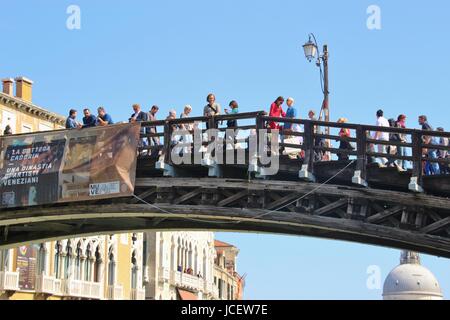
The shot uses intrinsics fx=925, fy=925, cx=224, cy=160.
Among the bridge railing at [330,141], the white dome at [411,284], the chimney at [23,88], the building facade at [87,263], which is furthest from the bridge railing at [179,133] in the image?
the white dome at [411,284]

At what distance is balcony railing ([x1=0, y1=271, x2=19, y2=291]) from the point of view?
Answer: 4844 cm

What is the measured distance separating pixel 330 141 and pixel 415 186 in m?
3.84

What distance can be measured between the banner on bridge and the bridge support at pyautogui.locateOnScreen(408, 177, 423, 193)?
798cm

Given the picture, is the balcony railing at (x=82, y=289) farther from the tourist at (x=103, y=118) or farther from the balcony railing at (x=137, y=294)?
the tourist at (x=103, y=118)

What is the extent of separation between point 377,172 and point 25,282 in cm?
3269

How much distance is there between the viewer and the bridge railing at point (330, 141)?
2098 cm

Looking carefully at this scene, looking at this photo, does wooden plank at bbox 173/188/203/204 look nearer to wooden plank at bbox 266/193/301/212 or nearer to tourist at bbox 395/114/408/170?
wooden plank at bbox 266/193/301/212

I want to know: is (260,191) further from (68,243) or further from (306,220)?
(68,243)

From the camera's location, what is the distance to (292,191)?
75.2ft

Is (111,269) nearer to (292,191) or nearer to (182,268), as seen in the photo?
(182,268)

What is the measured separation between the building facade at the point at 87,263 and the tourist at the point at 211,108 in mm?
26970

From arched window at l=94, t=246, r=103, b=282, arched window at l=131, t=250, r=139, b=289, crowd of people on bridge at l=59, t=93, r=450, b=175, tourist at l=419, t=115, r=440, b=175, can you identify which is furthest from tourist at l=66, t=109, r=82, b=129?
arched window at l=131, t=250, r=139, b=289

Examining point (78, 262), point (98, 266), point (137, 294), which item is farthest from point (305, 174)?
point (137, 294)
